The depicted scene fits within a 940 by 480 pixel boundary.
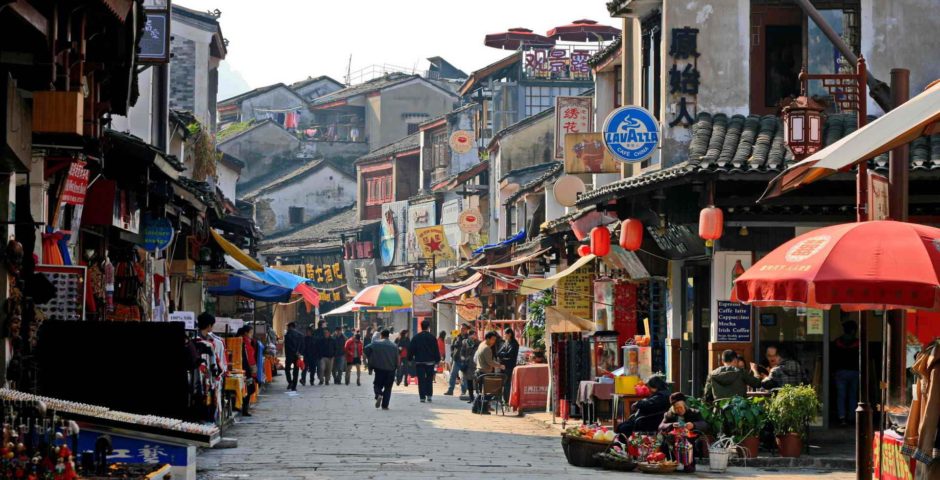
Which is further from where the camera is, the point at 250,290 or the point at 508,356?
the point at 250,290

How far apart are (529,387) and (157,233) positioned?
10.0 meters

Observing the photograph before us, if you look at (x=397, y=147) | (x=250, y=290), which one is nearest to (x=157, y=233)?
(x=250, y=290)

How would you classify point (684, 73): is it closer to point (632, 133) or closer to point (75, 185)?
point (632, 133)

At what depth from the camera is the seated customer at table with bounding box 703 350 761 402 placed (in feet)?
62.8

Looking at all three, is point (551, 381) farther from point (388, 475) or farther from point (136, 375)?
point (136, 375)

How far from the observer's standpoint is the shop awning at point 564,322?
84.6ft

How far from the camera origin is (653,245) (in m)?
24.6

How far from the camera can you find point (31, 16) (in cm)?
930

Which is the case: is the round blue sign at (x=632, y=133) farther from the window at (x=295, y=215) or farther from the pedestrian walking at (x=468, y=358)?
the window at (x=295, y=215)

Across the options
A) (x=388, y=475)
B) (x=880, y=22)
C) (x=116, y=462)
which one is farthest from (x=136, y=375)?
(x=880, y=22)

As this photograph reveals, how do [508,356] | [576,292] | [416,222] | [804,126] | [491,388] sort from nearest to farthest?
[804,126] → [576,292] → [491,388] → [508,356] → [416,222]

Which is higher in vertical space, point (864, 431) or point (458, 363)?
point (864, 431)

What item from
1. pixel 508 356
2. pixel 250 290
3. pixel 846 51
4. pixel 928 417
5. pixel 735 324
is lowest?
pixel 508 356

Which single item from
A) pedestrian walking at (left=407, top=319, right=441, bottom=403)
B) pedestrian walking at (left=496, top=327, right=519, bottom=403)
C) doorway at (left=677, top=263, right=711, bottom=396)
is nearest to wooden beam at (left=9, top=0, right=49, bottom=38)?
doorway at (left=677, top=263, right=711, bottom=396)
